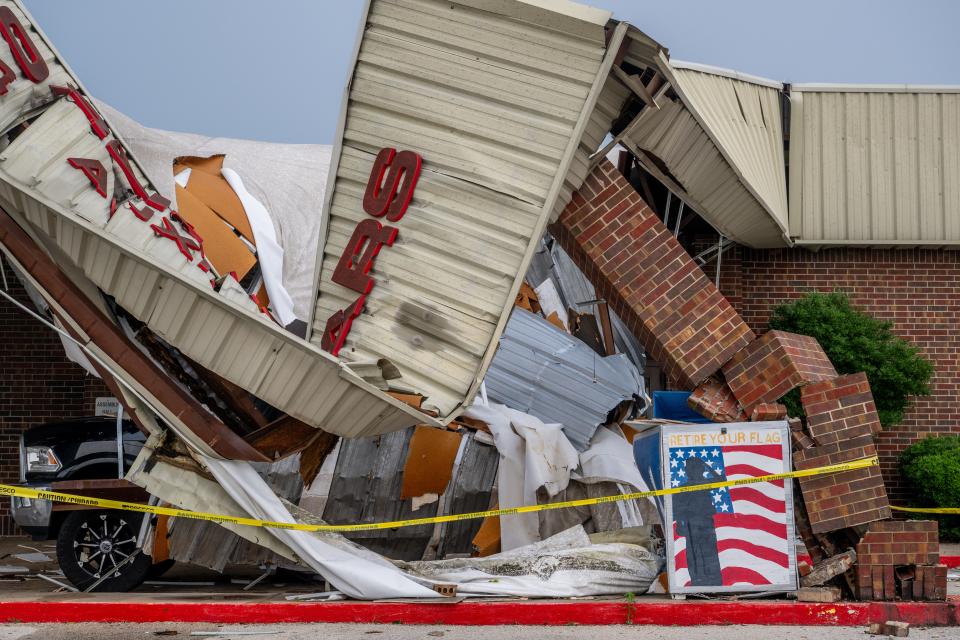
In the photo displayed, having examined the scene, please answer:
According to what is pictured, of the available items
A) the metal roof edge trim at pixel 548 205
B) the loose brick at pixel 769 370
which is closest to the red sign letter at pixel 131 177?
the metal roof edge trim at pixel 548 205

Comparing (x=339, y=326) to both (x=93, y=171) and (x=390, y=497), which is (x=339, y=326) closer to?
Result: (x=93, y=171)

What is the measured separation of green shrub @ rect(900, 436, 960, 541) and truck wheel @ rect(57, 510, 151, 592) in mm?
8671

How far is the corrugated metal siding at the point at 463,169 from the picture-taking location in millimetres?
7961

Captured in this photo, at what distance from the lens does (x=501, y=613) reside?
7625mm

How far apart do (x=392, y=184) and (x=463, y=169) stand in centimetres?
58

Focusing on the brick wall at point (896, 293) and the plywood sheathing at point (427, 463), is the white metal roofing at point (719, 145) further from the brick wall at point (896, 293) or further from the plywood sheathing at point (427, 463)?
the plywood sheathing at point (427, 463)

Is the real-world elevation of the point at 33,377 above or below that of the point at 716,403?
above

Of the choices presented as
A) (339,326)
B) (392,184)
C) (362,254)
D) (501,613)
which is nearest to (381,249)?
(362,254)

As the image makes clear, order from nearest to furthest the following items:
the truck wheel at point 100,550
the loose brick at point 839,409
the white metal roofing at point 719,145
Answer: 1. the loose brick at point 839,409
2. the white metal roofing at point 719,145
3. the truck wheel at point 100,550

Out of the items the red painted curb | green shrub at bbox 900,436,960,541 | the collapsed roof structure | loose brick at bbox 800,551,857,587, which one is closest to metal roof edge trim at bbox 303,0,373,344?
the collapsed roof structure

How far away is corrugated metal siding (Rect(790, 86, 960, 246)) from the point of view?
42.3 feet

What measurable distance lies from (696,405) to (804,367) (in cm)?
89

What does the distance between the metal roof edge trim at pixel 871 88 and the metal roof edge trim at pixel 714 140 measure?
163 centimetres

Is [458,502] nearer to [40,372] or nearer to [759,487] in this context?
[759,487]
